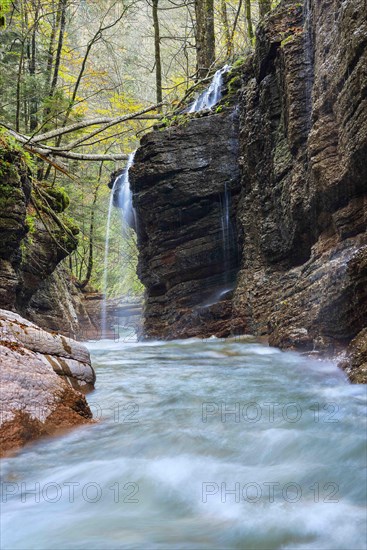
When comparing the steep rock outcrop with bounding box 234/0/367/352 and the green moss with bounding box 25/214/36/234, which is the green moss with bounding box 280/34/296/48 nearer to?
the steep rock outcrop with bounding box 234/0/367/352

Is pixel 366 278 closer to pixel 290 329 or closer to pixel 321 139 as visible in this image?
pixel 290 329

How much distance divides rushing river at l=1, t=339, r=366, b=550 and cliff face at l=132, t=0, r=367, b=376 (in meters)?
1.95

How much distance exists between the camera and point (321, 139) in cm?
746

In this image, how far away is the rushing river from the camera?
93.2 inches

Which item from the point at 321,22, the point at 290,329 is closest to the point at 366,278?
the point at 290,329

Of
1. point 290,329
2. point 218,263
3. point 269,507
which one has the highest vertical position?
point 218,263

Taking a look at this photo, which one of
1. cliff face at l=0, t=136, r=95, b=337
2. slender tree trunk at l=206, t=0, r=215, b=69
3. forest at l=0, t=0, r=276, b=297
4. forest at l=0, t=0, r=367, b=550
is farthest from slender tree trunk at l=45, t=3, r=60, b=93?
slender tree trunk at l=206, t=0, r=215, b=69

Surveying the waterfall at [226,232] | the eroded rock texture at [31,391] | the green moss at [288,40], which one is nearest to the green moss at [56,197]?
the waterfall at [226,232]

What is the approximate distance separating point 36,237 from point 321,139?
Answer: 22.8ft

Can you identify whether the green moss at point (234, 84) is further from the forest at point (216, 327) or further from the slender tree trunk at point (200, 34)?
the slender tree trunk at point (200, 34)

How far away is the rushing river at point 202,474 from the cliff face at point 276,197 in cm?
195

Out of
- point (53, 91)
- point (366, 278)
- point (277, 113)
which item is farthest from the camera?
point (53, 91)

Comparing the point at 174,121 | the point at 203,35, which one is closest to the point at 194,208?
the point at 174,121

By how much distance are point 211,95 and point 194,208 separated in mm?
3949
